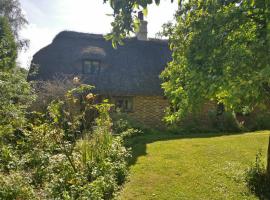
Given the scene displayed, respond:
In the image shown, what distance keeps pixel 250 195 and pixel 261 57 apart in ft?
11.2

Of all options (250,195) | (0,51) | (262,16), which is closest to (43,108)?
(0,51)

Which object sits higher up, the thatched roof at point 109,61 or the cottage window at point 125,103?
the thatched roof at point 109,61

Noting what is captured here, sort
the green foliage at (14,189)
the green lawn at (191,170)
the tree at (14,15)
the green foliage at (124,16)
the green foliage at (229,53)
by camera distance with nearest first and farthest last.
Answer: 1. the green foliage at (124,16)
2. the green foliage at (229,53)
3. the green foliage at (14,189)
4. the green lawn at (191,170)
5. the tree at (14,15)

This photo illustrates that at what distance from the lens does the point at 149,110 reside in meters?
17.4

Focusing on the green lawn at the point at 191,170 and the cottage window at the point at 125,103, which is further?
the cottage window at the point at 125,103

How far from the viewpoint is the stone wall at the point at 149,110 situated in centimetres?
1719

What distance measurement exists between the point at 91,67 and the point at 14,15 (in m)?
12.5

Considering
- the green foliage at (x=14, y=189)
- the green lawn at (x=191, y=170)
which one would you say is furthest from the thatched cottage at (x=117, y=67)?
the green foliage at (x=14, y=189)

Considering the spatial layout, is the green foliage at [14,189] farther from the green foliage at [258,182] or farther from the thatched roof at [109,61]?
the thatched roof at [109,61]

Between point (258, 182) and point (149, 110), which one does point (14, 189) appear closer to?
point (258, 182)

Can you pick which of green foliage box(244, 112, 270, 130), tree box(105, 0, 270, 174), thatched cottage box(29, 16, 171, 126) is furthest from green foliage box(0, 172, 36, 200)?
green foliage box(244, 112, 270, 130)

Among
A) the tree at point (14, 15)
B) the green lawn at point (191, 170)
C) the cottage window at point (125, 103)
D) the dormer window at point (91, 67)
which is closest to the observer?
the green lawn at point (191, 170)

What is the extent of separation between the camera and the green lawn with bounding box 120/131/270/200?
6.01 metres

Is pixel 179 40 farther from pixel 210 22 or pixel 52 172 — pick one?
pixel 52 172
